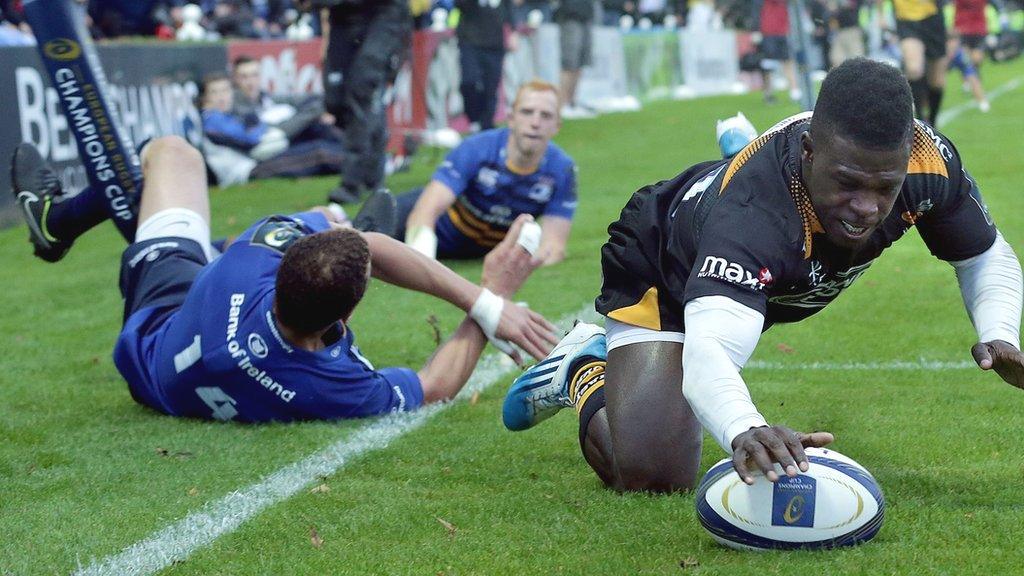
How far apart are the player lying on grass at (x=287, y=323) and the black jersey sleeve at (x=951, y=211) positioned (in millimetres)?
1702

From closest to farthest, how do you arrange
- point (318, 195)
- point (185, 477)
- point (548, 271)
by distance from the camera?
point (185, 477)
point (548, 271)
point (318, 195)

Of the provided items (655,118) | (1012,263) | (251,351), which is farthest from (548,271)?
(655,118)

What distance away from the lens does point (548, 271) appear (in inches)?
348

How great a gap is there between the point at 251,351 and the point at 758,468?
2268 mm

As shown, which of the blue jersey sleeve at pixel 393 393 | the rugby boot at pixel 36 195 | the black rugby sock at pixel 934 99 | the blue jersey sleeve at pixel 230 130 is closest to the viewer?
the blue jersey sleeve at pixel 393 393

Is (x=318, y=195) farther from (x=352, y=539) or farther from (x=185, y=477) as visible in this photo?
(x=352, y=539)

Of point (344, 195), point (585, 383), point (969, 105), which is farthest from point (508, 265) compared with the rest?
point (969, 105)

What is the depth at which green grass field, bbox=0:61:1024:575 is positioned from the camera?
369 cm

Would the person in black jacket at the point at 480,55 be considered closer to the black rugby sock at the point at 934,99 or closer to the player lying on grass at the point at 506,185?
the black rugby sock at the point at 934,99

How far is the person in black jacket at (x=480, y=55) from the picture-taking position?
15.5 meters

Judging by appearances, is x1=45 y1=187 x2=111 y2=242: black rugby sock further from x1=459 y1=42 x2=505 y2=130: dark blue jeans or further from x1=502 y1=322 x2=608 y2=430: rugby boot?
x1=459 y1=42 x2=505 y2=130: dark blue jeans

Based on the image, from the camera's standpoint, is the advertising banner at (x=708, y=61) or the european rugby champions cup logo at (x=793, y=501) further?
the advertising banner at (x=708, y=61)

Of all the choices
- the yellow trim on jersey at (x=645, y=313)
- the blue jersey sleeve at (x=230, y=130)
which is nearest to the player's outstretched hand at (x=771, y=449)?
the yellow trim on jersey at (x=645, y=313)

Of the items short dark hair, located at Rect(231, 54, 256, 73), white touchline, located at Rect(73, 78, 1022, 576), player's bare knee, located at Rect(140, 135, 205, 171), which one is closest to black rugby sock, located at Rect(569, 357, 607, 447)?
white touchline, located at Rect(73, 78, 1022, 576)
